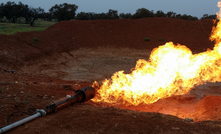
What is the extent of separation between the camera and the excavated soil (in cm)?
510

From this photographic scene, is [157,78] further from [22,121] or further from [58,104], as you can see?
[22,121]

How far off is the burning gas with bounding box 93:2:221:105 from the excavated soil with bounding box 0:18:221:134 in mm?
482

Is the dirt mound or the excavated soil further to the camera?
the dirt mound

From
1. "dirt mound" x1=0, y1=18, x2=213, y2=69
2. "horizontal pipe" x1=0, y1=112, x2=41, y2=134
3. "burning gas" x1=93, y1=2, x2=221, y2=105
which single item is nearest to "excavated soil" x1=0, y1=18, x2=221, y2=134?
"dirt mound" x1=0, y1=18, x2=213, y2=69

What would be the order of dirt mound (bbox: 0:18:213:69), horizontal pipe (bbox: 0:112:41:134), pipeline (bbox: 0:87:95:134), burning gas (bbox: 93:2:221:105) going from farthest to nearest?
1. dirt mound (bbox: 0:18:213:69)
2. burning gas (bbox: 93:2:221:105)
3. pipeline (bbox: 0:87:95:134)
4. horizontal pipe (bbox: 0:112:41:134)

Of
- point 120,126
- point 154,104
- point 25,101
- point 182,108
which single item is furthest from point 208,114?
point 25,101

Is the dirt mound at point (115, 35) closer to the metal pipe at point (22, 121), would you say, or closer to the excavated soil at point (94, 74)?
the excavated soil at point (94, 74)

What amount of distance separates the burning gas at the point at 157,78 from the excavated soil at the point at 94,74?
48 cm

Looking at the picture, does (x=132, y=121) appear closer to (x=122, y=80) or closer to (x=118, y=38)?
(x=122, y=80)

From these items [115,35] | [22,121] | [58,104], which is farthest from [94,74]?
[115,35]

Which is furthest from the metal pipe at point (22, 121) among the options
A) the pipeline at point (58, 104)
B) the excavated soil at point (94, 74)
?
the excavated soil at point (94, 74)

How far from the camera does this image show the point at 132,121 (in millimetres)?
5211

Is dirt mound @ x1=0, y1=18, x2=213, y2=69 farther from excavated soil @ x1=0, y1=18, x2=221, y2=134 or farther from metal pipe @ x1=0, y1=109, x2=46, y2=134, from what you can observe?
metal pipe @ x1=0, y1=109, x2=46, y2=134

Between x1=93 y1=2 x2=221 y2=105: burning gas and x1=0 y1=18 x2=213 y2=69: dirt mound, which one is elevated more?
x1=0 y1=18 x2=213 y2=69: dirt mound
